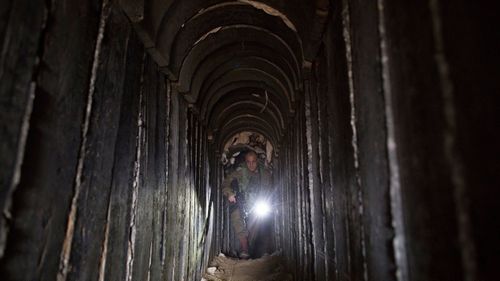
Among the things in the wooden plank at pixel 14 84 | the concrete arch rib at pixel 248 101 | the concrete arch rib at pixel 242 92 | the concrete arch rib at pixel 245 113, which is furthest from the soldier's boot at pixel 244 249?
the wooden plank at pixel 14 84

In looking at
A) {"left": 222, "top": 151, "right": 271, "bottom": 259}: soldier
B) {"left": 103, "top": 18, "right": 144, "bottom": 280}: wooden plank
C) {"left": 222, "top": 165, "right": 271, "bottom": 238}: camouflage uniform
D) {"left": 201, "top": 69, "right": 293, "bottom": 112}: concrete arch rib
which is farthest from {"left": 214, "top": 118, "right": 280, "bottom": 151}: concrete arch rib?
{"left": 103, "top": 18, "right": 144, "bottom": 280}: wooden plank

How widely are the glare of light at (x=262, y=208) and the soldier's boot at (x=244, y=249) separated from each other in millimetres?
1119

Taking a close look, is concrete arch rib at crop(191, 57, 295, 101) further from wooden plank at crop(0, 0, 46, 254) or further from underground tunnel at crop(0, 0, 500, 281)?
wooden plank at crop(0, 0, 46, 254)

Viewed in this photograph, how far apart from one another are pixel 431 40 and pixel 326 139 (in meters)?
1.69

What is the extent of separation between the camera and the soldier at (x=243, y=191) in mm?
9695

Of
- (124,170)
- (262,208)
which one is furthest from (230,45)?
(262,208)

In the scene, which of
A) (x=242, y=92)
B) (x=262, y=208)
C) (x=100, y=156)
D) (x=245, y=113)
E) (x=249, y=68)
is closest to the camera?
(x=100, y=156)

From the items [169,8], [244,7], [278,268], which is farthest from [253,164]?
[169,8]

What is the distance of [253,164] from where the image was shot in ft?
34.4

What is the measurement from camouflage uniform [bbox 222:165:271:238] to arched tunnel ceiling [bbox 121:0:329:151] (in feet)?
10.3

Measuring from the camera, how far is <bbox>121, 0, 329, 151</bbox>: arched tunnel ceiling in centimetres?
285

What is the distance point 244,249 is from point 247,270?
102 inches

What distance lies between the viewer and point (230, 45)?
502 cm

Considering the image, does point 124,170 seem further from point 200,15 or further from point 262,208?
point 262,208
